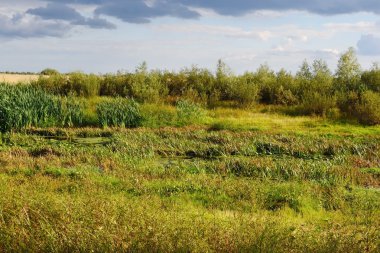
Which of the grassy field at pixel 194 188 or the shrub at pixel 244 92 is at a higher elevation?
the shrub at pixel 244 92

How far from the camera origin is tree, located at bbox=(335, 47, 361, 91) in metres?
33.3

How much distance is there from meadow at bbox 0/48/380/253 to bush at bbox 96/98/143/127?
2.8 inches

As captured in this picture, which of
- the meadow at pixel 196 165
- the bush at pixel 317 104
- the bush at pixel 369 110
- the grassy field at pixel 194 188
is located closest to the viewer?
the grassy field at pixel 194 188

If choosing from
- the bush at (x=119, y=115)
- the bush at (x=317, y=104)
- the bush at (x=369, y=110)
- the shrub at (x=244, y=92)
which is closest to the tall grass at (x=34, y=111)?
the bush at (x=119, y=115)

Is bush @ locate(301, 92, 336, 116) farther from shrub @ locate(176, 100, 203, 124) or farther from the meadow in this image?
shrub @ locate(176, 100, 203, 124)

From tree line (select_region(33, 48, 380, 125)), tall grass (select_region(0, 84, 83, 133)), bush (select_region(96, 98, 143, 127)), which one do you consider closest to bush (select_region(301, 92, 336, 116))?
tree line (select_region(33, 48, 380, 125))

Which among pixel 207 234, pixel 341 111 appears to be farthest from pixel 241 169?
pixel 341 111

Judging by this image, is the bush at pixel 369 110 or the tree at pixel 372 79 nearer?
the bush at pixel 369 110

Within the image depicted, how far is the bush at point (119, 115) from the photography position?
25062mm

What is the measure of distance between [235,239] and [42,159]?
10363 millimetres

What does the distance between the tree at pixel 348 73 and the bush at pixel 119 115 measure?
1433 centimetres

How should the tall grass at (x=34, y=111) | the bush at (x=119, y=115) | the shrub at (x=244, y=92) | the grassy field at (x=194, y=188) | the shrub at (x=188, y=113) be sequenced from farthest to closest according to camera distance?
the shrub at (x=244, y=92)
the shrub at (x=188, y=113)
the bush at (x=119, y=115)
the tall grass at (x=34, y=111)
the grassy field at (x=194, y=188)

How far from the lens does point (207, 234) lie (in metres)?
6.31

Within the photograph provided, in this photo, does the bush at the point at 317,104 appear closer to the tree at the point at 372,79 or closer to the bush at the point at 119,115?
the tree at the point at 372,79
